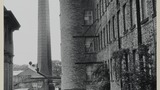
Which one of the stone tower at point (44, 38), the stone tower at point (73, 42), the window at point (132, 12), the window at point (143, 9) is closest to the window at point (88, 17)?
the stone tower at point (73, 42)

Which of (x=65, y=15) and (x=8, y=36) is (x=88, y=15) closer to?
(x=65, y=15)

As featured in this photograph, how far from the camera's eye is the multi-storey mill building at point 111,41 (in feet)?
43.9

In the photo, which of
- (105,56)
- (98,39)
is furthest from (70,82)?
(105,56)

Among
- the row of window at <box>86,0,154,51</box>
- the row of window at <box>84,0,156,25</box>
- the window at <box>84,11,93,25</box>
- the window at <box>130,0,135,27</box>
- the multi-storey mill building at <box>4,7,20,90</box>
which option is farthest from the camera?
the window at <box>84,11,93,25</box>

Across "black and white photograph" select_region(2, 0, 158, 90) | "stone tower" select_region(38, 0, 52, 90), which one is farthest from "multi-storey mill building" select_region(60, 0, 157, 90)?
"stone tower" select_region(38, 0, 52, 90)

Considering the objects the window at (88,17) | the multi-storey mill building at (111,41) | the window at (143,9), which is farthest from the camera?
the window at (88,17)

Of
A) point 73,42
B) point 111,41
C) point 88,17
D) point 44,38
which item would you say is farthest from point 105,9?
point 44,38

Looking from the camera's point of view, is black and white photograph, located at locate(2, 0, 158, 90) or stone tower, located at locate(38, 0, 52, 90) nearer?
black and white photograph, located at locate(2, 0, 158, 90)

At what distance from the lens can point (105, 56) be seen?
26266mm

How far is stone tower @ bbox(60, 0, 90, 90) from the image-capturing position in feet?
A: 110

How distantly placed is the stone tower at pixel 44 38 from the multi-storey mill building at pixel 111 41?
69.4 feet

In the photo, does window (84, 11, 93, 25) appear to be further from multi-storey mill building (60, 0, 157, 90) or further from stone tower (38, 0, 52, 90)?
stone tower (38, 0, 52, 90)

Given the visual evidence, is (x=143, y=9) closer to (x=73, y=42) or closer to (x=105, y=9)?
(x=105, y=9)

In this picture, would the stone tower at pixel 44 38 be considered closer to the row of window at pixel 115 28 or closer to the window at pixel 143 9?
the row of window at pixel 115 28
